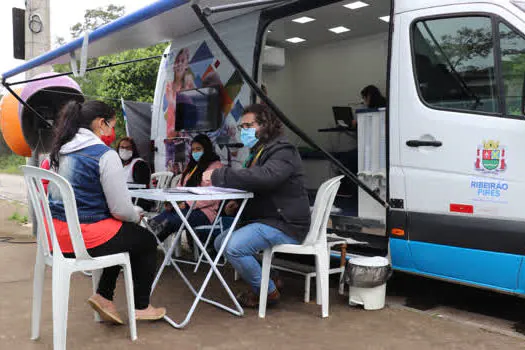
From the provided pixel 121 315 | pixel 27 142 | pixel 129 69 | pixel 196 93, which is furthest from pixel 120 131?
pixel 121 315

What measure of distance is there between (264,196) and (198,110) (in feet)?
6.95

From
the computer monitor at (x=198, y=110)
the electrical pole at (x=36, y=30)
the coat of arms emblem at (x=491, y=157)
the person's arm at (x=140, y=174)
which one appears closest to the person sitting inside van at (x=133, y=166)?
the person's arm at (x=140, y=174)

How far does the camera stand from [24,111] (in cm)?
714

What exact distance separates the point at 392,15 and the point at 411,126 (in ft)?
2.58

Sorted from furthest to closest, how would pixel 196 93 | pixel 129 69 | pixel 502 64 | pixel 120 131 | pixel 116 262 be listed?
pixel 120 131 < pixel 129 69 < pixel 196 93 < pixel 502 64 < pixel 116 262

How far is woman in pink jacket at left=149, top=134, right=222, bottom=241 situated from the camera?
4715 millimetres

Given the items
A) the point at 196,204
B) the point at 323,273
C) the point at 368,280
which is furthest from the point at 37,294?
the point at 368,280

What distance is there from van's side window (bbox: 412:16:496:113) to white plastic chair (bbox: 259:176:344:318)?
882mm

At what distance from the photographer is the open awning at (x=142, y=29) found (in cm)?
455

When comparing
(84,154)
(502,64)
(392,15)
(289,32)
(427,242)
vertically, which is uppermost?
(289,32)

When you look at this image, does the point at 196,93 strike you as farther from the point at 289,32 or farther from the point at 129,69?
the point at 129,69

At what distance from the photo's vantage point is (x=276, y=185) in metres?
3.71

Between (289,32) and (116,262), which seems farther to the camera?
(289,32)

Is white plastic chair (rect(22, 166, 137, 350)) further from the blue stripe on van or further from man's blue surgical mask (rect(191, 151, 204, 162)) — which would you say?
man's blue surgical mask (rect(191, 151, 204, 162))
